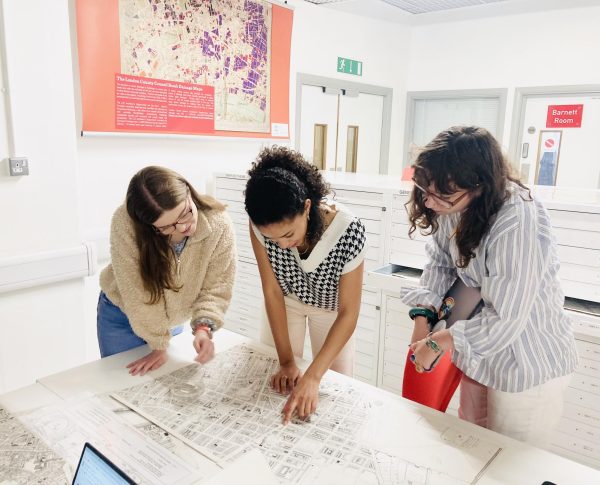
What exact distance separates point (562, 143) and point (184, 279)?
11.9 ft

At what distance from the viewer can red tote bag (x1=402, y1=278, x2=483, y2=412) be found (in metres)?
1.27

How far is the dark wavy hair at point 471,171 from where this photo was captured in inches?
42.4

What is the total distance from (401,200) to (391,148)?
2.75m

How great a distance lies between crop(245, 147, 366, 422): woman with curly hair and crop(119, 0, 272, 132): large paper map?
1640 mm

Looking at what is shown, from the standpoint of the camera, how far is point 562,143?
398 centimetres

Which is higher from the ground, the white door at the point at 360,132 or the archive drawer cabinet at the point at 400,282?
the white door at the point at 360,132

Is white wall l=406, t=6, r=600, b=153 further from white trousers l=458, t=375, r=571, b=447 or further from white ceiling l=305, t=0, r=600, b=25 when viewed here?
white trousers l=458, t=375, r=571, b=447

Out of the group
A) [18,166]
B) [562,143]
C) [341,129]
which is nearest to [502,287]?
[18,166]

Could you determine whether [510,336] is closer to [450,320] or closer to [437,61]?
[450,320]

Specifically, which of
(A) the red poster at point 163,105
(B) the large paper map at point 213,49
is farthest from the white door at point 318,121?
(A) the red poster at point 163,105

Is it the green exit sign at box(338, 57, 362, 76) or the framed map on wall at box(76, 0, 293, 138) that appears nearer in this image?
the framed map on wall at box(76, 0, 293, 138)

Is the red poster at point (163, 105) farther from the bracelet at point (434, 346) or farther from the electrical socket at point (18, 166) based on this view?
the bracelet at point (434, 346)

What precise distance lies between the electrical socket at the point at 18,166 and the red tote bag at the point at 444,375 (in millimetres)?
1662

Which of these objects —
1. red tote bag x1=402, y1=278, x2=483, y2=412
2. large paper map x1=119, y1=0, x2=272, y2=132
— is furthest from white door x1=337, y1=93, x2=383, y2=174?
red tote bag x1=402, y1=278, x2=483, y2=412
